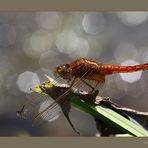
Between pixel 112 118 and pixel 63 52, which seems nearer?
pixel 112 118

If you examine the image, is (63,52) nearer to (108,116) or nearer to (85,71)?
(85,71)

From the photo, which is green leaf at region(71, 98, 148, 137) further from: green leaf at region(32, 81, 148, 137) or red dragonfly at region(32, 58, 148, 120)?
red dragonfly at region(32, 58, 148, 120)

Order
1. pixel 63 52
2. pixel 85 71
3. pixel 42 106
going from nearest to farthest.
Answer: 1. pixel 85 71
2. pixel 42 106
3. pixel 63 52

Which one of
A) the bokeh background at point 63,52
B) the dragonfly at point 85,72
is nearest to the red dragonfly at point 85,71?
the dragonfly at point 85,72

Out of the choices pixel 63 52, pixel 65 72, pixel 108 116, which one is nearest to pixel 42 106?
pixel 65 72

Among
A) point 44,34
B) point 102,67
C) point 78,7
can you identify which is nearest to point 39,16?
point 44,34

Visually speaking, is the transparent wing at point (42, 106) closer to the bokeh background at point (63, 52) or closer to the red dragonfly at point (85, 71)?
the red dragonfly at point (85, 71)

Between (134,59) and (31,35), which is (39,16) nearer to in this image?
(31,35)

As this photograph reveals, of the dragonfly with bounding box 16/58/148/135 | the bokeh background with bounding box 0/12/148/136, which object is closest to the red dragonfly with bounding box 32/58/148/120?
the dragonfly with bounding box 16/58/148/135
